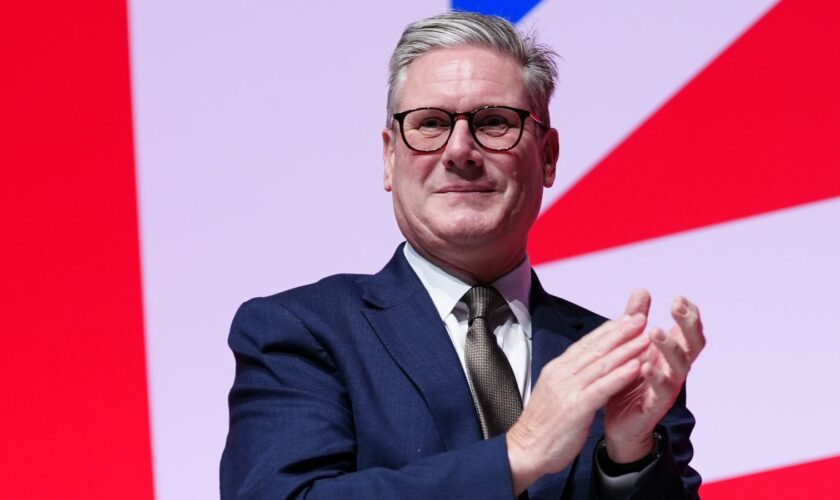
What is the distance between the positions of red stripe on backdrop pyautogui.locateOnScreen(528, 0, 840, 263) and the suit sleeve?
98cm

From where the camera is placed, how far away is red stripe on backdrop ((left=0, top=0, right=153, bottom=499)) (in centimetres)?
258

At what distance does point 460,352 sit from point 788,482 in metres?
1.08

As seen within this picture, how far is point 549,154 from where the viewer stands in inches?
86.0

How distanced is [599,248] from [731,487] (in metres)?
0.58

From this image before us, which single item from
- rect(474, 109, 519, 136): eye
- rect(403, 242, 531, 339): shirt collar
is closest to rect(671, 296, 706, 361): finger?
rect(403, 242, 531, 339): shirt collar

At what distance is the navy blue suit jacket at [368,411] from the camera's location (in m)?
1.63

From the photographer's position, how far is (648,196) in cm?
274

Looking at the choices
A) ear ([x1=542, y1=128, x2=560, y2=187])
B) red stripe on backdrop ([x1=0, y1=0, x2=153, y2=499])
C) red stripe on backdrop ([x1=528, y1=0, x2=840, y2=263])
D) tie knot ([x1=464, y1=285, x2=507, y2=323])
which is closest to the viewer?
tie knot ([x1=464, y1=285, x2=507, y2=323])

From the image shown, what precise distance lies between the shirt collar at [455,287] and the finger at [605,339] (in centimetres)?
39

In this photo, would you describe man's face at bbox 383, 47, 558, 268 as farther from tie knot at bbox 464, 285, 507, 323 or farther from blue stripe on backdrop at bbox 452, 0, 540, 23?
blue stripe on backdrop at bbox 452, 0, 540, 23

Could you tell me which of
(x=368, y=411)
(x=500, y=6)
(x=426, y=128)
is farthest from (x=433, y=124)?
(x=500, y=6)

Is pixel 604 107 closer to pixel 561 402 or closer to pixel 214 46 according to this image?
pixel 214 46

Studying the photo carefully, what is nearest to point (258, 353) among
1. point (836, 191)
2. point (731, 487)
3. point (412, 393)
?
point (412, 393)

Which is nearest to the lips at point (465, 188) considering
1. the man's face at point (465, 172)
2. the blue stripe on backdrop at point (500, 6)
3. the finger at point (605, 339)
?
the man's face at point (465, 172)
